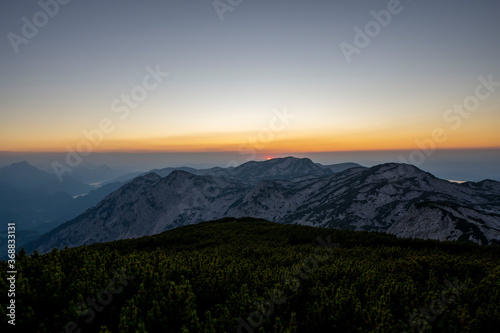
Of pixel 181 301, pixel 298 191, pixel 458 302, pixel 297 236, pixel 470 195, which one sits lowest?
pixel 298 191

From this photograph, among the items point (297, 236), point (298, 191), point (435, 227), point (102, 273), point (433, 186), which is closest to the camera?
point (102, 273)

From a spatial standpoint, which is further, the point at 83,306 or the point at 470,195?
the point at 470,195

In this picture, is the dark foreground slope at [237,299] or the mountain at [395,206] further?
the mountain at [395,206]

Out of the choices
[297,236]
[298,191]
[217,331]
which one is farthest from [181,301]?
[298,191]

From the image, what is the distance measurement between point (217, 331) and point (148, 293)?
2166mm

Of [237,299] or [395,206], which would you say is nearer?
[237,299]

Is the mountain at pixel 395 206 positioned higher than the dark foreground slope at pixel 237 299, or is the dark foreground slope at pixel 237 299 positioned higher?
the dark foreground slope at pixel 237 299

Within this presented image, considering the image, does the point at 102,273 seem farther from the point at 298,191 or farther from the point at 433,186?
the point at 298,191

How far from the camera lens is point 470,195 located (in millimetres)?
117000

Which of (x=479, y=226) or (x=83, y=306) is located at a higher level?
(x=83, y=306)

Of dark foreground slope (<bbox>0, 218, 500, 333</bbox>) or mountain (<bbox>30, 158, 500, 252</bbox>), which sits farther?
mountain (<bbox>30, 158, 500, 252</bbox>)

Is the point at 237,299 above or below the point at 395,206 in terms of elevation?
above

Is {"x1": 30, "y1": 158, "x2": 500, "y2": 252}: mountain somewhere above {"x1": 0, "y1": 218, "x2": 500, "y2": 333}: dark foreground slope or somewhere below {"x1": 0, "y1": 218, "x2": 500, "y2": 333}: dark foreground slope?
below

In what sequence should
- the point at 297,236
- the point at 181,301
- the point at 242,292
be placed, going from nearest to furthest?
the point at 181,301 < the point at 242,292 < the point at 297,236
